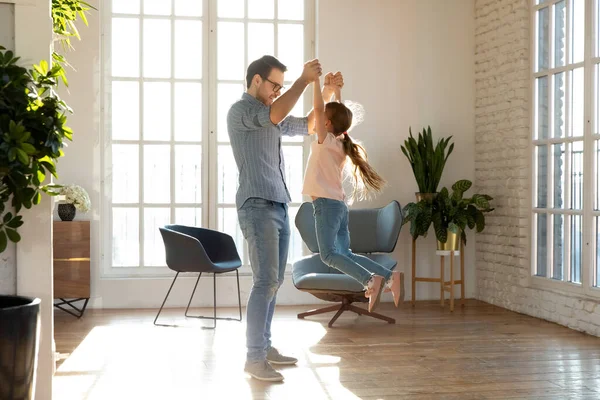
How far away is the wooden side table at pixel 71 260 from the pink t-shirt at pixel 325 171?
8.59ft

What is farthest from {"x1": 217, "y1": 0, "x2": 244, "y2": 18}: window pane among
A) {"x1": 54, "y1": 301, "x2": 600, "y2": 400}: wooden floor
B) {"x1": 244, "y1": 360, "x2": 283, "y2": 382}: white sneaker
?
{"x1": 244, "y1": 360, "x2": 283, "y2": 382}: white sneaker

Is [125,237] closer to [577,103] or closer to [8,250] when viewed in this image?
[8,250]

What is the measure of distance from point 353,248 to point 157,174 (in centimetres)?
189

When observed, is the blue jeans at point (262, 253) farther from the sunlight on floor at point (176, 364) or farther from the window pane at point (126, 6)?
the window pane at point (126, 6)

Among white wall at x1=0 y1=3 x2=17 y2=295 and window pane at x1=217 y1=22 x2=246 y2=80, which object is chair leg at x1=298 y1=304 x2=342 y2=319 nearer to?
window pane at x1=217 y1=22 x2=246 y2=80

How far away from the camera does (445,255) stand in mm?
6930

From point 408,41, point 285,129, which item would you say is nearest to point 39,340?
point 285,129

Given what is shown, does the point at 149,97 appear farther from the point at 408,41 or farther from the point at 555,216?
the point at 555,216

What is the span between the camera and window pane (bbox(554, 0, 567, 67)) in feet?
20.2

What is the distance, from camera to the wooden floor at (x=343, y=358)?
3.88 m

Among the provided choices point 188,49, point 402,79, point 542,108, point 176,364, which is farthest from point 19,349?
point 402,79

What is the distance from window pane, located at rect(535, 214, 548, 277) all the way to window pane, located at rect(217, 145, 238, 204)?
2649 mm

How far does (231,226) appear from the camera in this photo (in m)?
7.13

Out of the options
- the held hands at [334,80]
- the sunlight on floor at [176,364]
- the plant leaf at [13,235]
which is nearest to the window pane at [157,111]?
the sunlight on floor at [176,364]
